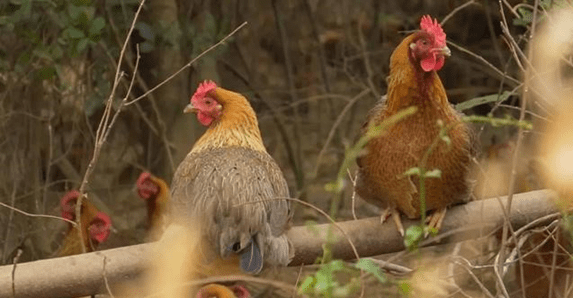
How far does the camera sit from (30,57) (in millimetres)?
4789

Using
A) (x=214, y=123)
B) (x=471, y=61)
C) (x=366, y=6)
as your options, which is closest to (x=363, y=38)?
(x=366, y=6)

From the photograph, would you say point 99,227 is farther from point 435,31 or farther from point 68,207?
point 435,31

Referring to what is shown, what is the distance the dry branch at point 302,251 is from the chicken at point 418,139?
0.19 feet

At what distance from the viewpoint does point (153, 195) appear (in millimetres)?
4430

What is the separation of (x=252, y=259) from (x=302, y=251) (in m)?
0.22

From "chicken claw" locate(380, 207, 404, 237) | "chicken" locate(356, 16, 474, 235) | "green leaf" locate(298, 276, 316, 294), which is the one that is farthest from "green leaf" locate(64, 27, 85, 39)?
"green leaf" locate(298, 276, 316, 294)

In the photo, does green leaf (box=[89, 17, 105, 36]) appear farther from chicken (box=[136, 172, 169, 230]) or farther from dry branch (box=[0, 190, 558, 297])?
dry branch (box=[0, 190, 558, 297])

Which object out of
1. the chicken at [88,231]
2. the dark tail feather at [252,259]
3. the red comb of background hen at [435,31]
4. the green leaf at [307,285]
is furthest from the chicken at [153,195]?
the green leaf at [307,285]

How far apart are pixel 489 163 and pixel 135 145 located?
1.91 metres

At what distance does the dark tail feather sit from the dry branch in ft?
0.56

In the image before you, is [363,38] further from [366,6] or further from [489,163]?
[489,163]

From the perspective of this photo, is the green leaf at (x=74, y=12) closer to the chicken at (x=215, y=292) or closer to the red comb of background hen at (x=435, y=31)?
the chicken at (x=215, y=292)

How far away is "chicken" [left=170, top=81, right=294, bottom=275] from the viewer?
2.97 meters

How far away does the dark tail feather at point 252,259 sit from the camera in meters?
2.91
